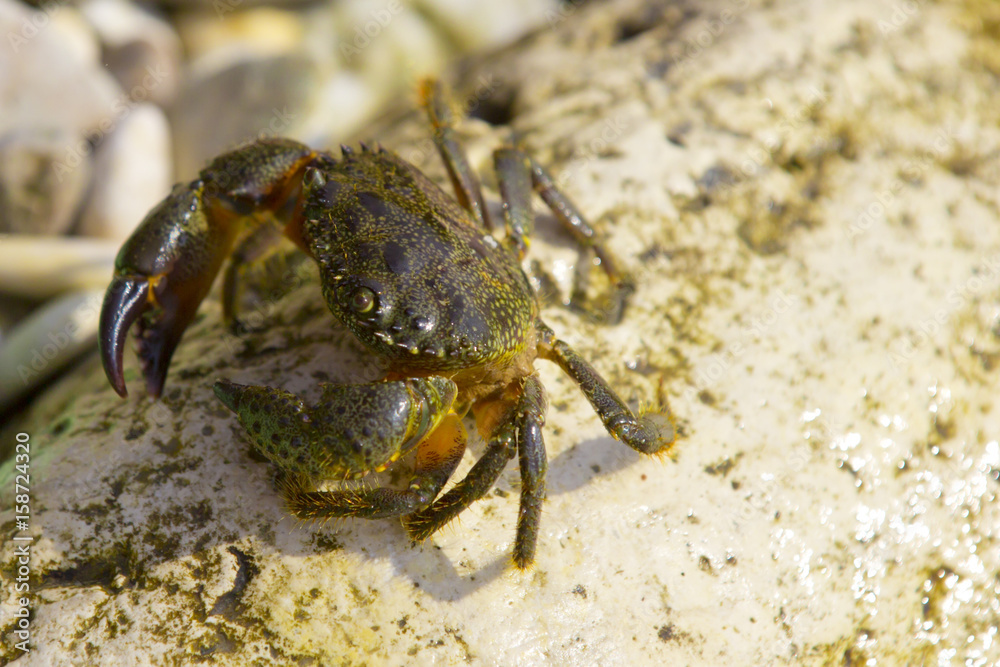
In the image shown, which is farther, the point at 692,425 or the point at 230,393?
the point at 692,425

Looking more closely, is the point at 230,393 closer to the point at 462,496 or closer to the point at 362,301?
the point at 362,301

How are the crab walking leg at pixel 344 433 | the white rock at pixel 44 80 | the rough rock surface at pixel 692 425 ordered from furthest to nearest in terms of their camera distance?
1. the white rock at pixel 44 80
2. the rough rock surface at pixel 692 425
3. the crab walking leg at pixel 344 433

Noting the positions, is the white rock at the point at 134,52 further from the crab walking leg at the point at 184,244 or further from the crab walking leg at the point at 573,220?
the crab walking leg at the point at 573,220


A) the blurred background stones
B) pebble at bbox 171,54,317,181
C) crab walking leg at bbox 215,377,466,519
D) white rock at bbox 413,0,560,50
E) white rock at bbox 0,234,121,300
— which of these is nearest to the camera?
crab walking leg at bbox 215,377,466,519

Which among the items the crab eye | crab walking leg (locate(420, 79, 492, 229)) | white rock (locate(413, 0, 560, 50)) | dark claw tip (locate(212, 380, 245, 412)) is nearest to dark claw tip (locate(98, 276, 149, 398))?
dark claw tip (locate(212, 380, 245, 412))

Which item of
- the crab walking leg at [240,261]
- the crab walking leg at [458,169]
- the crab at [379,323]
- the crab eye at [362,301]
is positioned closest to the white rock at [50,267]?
the crab walking leg at [240,261]

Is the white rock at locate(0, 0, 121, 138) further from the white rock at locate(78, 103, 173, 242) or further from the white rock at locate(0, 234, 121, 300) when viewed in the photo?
the white rock at locate(0, 234, 121, 300)

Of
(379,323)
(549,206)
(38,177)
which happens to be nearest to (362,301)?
(379,323)
